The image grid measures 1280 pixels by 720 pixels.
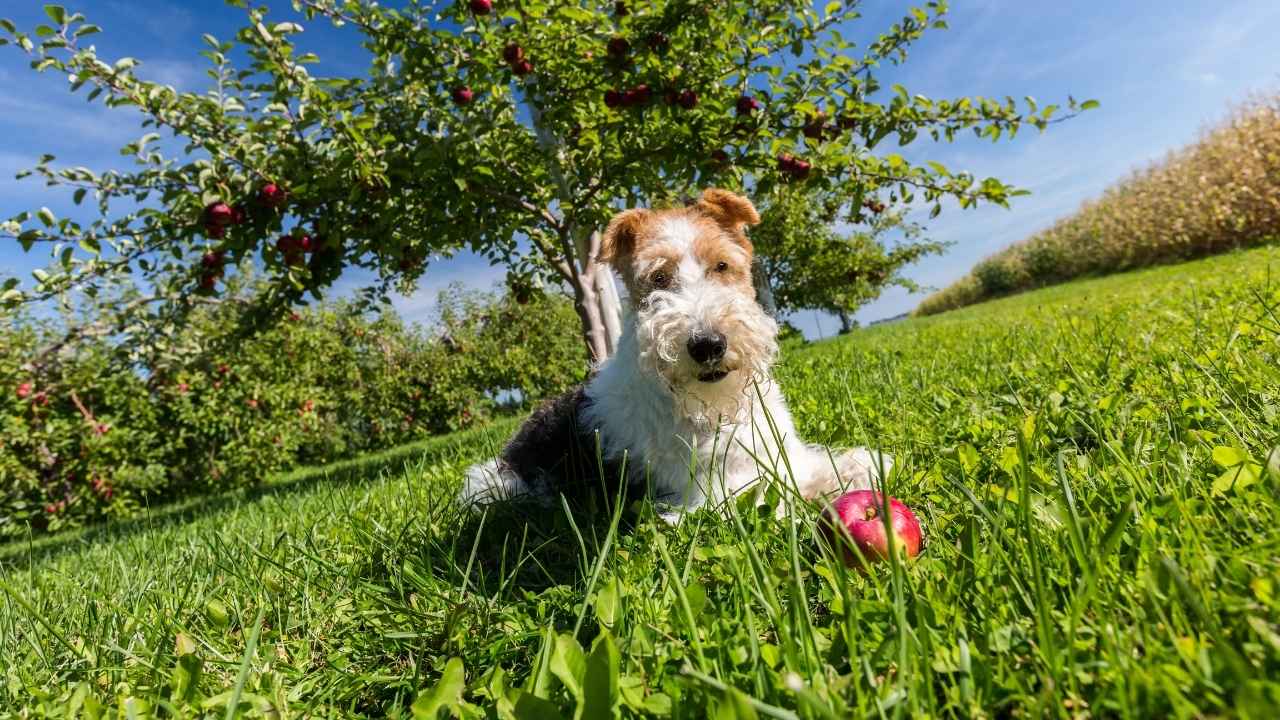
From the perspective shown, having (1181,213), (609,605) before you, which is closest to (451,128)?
(609,605)

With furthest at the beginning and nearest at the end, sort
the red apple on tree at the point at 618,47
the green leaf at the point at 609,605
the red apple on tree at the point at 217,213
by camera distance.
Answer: the red apple on tree at the point at 618,47 < the red apple on tree at the point at 217,213 < the green leaf at the point at 609,605

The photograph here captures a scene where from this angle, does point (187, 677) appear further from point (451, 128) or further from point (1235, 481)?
point (451, 128)

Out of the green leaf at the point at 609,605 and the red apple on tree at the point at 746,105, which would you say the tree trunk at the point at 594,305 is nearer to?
the red apple on tree at the point at 746,105

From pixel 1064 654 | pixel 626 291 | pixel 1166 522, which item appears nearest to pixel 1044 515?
pixel 1166 522

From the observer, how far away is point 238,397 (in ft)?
34.1

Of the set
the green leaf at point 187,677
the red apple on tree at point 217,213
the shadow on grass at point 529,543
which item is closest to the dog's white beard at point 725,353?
the shadow on grass at point 529,543

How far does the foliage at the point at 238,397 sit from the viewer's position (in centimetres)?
830

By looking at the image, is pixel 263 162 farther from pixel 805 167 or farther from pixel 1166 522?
pixel 1166 522

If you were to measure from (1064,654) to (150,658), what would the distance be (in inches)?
81.6

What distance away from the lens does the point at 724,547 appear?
1513mm

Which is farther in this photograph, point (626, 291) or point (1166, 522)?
point (626, 291)

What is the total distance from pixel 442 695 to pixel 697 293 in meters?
1.73

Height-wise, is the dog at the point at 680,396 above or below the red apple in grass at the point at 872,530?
above

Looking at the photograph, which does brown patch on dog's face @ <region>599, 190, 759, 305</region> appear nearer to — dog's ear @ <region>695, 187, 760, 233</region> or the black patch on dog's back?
dog's ear @ <region>695, 187, 760, 233</region>
